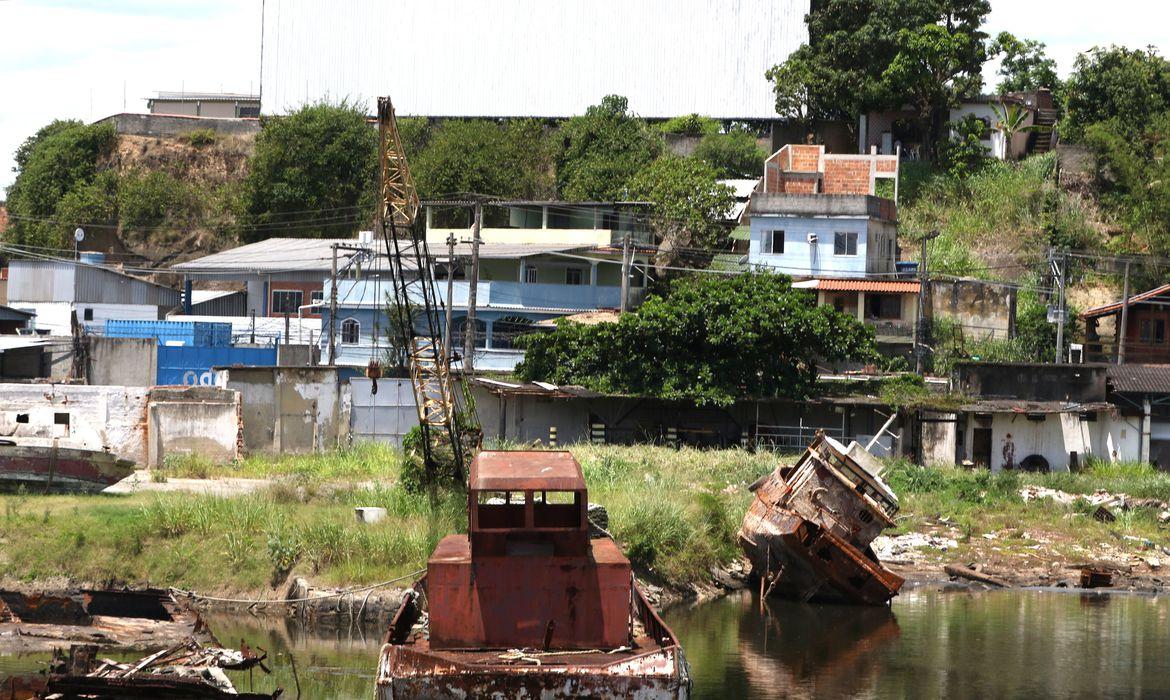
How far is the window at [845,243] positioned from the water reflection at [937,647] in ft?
87.3

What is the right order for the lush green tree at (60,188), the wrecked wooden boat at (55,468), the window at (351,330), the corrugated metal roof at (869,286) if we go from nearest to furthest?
the wrecked wooden boat at (55,468)
the corrugated metal roof at (869,286)
the window at (351,330)
the lush green tree at (60,188)

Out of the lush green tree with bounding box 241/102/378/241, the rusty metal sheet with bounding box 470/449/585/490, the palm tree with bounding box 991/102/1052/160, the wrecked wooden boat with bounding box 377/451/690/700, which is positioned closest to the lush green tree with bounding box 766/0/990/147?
the palm tree with bounding box 991/102/1052/160

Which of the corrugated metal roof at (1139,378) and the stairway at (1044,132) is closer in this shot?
the corrugated metal roof at (1139,378)

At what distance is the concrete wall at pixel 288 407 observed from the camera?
1624 inches

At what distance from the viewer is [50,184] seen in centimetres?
8125

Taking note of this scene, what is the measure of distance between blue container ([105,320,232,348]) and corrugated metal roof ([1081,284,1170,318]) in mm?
32918

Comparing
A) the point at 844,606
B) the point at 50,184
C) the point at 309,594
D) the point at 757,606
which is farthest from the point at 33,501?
the point at 50,184

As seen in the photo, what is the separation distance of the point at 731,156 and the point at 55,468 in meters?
45.4

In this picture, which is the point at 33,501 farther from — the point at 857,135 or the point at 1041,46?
the point at 1041,46

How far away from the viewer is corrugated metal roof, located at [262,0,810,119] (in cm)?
7488

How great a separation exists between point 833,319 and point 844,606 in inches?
617

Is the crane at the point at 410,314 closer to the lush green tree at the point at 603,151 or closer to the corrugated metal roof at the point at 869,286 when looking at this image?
the corrugated metal roof at the point at 869,286

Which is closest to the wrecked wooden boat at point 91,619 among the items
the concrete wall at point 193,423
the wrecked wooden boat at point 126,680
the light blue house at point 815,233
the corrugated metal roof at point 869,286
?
the wrecked wooden boat at point 126,680

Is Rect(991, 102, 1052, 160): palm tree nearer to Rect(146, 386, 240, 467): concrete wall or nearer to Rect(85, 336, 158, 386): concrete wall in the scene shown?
Rect(85, 336, 158, 386): concrete wall
